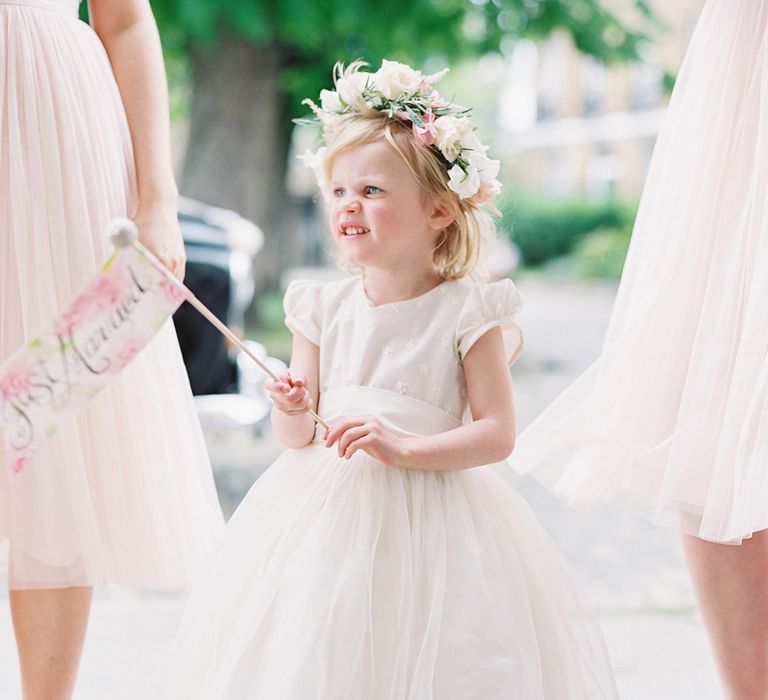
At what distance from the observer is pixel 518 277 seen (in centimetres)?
1472

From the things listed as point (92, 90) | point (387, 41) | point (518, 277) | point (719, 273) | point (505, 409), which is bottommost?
point (518, 277)

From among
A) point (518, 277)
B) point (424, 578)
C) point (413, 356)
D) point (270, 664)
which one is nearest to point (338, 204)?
point (413, 356)

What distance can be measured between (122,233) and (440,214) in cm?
63

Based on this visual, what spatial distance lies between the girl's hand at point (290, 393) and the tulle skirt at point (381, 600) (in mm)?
116

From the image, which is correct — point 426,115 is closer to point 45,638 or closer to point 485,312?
point 485,312

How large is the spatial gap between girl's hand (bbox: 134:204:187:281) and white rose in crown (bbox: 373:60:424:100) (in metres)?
0.41

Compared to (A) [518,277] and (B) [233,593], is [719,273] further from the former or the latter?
(A) [518,277]

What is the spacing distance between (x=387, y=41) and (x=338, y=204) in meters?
5.42

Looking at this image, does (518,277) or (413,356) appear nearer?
(413,356)

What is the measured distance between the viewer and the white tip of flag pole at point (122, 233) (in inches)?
56.2

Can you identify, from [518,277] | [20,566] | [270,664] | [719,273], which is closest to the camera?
[270,664]

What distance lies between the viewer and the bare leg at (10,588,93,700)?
1.80m

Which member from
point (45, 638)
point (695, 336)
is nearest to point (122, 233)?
point (45, 638)

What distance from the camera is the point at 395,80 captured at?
74.1 inches
